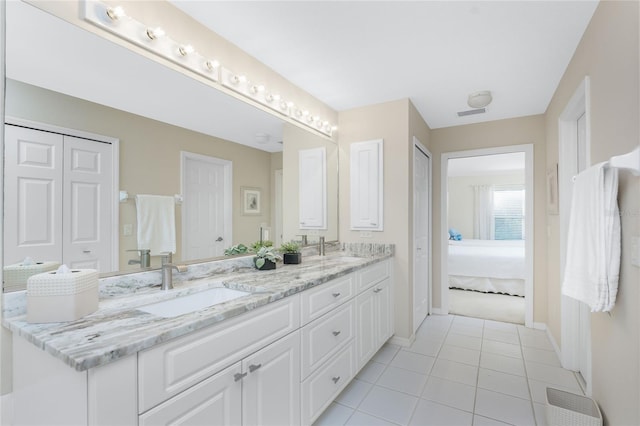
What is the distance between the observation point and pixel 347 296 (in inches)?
82.9

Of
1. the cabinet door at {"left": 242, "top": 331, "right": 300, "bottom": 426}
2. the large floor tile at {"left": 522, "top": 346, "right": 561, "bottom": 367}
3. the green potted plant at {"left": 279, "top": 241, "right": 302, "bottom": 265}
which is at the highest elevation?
the green potted plant at {"left": 279, "top": 241, "right": 302, "bottom": 265}

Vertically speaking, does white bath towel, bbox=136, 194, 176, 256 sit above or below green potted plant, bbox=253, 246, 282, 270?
above

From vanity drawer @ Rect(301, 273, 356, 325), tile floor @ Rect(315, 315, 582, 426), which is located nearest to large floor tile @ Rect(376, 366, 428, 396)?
tile floor @ Rect(315, 315, 582, 426)

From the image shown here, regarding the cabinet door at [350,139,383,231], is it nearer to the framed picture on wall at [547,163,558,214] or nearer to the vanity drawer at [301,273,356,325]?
the vanity drawer at [301,273,356,325]

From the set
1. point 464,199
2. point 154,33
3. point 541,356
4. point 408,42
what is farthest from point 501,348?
point 464,199

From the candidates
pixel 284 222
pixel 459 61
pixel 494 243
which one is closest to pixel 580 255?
pixel 459 61

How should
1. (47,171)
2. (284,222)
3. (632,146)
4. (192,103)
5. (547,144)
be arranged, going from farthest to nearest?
(547,144)
(284,222)
(192,103)
(632,146)
(47,171)

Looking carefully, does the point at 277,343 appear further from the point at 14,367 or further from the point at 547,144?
the point at 547,144

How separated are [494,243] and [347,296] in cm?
508

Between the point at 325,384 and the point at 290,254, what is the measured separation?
935mm

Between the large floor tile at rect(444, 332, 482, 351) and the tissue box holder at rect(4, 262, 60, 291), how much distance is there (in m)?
3.17

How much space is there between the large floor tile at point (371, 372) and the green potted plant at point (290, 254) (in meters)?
1.05

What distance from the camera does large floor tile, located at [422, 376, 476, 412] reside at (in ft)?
6.70

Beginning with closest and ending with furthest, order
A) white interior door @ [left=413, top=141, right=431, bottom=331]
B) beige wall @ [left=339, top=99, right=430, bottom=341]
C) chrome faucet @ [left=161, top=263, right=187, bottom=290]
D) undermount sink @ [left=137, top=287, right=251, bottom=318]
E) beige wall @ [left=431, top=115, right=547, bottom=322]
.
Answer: undermount sink @ [left=137, top=287, right=251, bottom=318] → chrome faucet @ [left=161, top=263, right=187, bottom=290] → beige wall @ [left=339, top=99, right=430, bottom=341] → white interior door @ [left=413, top=141, right=431, bottom=331] → beige wall @ [left=431, top=115, right=547, bottom=322]
